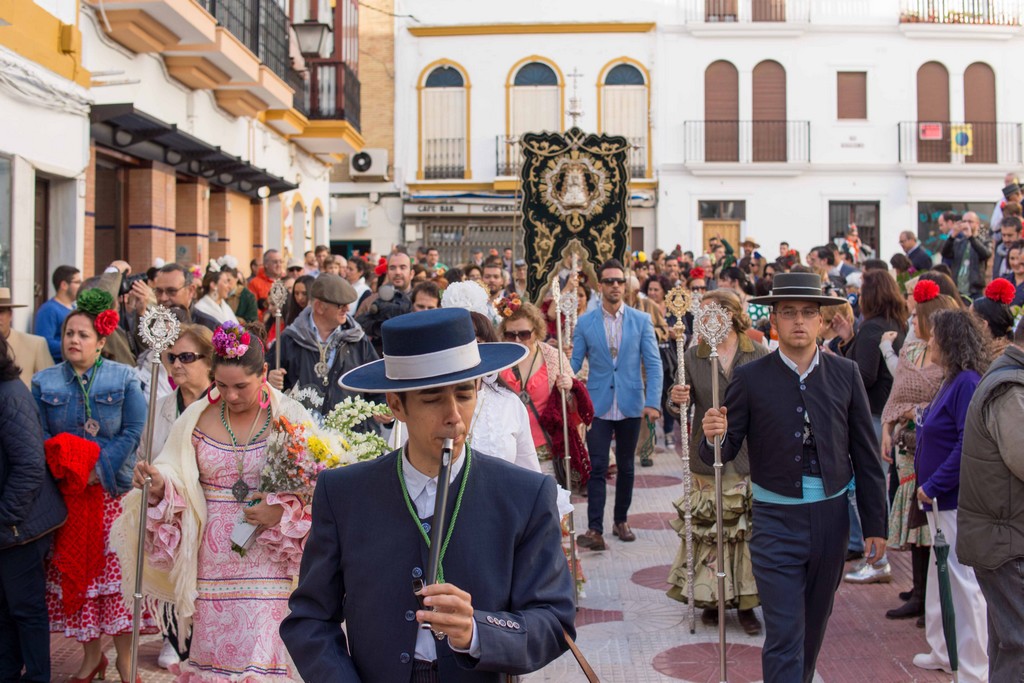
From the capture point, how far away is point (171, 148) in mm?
15680

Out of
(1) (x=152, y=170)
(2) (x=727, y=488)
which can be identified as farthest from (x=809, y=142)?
(2) (x=727, y=488)

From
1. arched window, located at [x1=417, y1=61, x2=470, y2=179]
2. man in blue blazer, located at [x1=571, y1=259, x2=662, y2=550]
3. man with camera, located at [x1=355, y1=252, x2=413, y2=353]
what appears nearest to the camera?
man in blue blazer, located at [x1=571, y1=259, x2=662, y2=550]

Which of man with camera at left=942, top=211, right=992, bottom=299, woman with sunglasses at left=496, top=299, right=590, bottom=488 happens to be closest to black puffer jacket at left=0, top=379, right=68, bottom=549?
woman with sunglasses at left=496, top=299, right=590, bottom=488

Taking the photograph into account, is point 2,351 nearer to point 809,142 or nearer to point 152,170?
point 152,170

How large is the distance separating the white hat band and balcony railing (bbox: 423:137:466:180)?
30.4 metres

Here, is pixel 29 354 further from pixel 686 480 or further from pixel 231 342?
pixel 686 480

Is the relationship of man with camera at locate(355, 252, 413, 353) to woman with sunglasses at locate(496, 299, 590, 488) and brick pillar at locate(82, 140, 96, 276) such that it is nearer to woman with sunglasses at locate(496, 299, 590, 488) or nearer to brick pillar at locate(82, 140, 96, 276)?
woman with sunglasses at locate(496, 299, 590, 488)

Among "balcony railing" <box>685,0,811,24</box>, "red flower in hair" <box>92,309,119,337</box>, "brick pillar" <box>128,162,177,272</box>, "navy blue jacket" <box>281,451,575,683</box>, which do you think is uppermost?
"balcony railing" <box>685,0,811,24</box>

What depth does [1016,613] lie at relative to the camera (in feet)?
14.9

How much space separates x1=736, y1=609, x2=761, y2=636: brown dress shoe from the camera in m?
7.09

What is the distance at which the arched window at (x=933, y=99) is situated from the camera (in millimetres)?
32469

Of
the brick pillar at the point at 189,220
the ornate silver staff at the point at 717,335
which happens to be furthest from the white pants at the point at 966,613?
the brick pillar at the point at 189,220

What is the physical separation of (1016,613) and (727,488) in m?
2.79

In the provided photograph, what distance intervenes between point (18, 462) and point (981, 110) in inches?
1274
